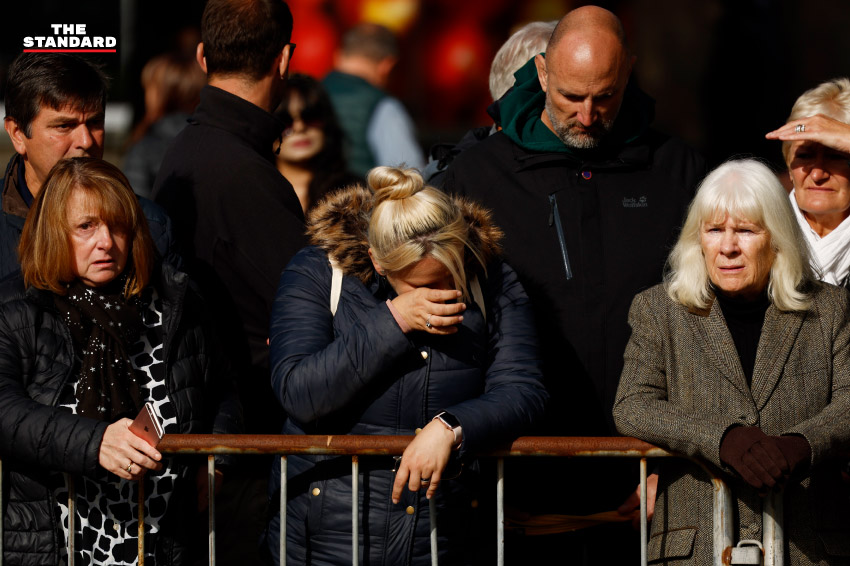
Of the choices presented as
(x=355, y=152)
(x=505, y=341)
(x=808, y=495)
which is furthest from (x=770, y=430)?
(x=355, y=152)

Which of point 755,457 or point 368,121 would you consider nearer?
point 755,457

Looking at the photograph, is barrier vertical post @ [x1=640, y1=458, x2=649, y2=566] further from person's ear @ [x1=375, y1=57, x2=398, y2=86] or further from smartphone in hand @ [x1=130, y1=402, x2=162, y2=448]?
person's ear @ [x1=375, y1=57, x2=398, y2=86]

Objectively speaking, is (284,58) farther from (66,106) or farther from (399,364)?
(399,364)

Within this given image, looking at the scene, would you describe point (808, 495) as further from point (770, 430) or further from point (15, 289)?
point (15, 289)

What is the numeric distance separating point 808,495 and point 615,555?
0.90 metres

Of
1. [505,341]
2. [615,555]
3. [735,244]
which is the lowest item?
[615,555]

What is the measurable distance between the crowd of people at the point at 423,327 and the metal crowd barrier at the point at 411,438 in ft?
0.15

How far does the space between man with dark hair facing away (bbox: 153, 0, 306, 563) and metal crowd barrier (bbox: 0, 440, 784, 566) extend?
724 mm

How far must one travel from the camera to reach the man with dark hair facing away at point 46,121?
161 inches

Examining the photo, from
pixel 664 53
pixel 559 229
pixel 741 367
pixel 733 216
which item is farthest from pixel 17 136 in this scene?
pixel 664 53

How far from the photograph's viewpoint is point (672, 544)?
377cm

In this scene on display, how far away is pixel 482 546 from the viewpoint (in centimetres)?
378

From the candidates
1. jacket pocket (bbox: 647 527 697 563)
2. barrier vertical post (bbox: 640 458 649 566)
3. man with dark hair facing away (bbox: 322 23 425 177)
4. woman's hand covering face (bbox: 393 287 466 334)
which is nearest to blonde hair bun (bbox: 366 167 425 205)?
woman's hand covering face (bbox: 393 287 466 334)

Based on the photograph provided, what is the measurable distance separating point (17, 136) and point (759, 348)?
251cm
